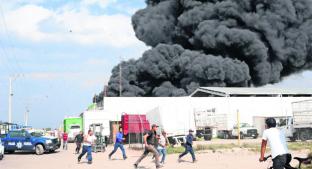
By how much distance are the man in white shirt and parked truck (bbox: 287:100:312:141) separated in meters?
25.3

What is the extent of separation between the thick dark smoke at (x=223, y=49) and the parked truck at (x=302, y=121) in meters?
29.8

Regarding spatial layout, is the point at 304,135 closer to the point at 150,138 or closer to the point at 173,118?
the point at 173,118

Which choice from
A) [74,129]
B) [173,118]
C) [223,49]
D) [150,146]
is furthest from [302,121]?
[223,49]

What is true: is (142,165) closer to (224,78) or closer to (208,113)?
(208,113)

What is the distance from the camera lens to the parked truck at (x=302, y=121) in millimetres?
32781

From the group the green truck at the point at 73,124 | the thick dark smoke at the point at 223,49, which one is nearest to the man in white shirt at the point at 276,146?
the green truck at the point at 73,124

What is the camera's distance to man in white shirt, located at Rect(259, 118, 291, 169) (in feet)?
27.2

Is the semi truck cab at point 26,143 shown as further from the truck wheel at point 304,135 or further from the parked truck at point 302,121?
the truck wheel at point 304,135

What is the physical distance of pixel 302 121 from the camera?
33250mm

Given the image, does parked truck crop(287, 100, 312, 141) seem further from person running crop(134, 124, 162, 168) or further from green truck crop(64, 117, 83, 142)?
green truck crop(64, 117, 83, 142)

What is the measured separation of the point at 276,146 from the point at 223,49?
209ft

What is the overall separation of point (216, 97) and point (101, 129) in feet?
50.4

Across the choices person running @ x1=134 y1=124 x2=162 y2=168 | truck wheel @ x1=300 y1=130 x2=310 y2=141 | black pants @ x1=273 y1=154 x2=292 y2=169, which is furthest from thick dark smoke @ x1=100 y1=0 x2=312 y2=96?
black pants @ x1=273 y1=154 x2=292 y2=169

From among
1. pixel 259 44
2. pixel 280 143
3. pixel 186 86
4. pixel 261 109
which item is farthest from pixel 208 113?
pixel 280 143
